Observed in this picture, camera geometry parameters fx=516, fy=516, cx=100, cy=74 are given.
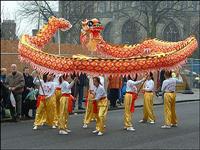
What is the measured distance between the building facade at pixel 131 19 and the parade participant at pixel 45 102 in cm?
2977

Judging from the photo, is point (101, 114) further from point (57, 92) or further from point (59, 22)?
point (59, 22)

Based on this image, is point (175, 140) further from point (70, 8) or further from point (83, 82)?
point (70, 8)

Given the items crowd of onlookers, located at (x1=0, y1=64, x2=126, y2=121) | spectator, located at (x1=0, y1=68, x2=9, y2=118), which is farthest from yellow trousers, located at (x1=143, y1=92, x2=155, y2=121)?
spectator, located at (x1=0, y1=68, x2=9, y2=118)

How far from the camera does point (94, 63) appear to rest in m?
12.7

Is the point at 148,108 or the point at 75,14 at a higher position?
the point at 75,14

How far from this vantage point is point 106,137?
42.5ft

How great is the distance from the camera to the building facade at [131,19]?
48219 millimetres

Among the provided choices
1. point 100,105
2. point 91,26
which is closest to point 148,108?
Result: point 100,105

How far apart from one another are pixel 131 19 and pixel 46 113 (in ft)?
139

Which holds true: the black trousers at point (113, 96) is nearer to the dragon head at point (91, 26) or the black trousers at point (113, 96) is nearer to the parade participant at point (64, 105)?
the dragon head at point (91, 26)

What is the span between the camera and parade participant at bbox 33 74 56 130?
14.4 meters

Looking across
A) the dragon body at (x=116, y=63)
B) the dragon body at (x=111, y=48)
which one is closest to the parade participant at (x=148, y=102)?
the dragon body at (x=111, y=48)

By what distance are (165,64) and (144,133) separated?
2.15m

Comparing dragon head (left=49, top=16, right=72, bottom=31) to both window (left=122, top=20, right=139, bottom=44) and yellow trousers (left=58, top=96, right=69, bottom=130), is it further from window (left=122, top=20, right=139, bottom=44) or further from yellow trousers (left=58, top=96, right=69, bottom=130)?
window (left=122, top=20, right=139, bottom=44)
